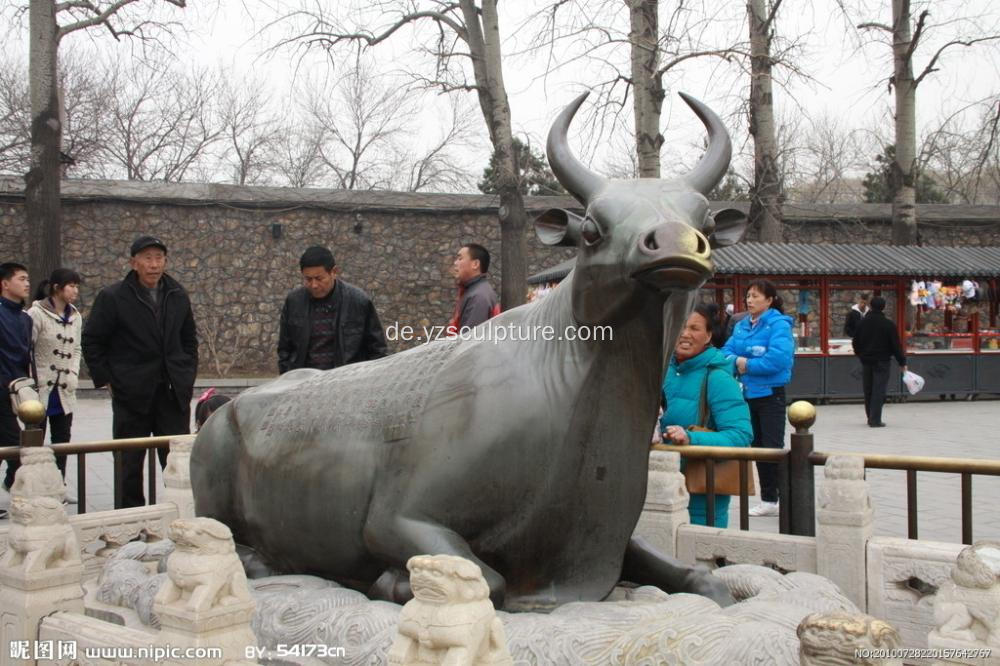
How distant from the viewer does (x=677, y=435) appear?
15.8ft

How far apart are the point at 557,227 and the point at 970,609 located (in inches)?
65.7

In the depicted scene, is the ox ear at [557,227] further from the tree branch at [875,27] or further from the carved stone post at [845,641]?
the tree branch at [875,27]

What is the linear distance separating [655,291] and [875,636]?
3.91 ft

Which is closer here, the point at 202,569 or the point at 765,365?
the point at 202,569

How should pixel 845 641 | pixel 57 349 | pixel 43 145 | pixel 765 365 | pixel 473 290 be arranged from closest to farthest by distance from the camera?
1. pixel 845 641
2. pixel 473 290
3. pixel 765 365
4. pixel 57 349
5. pixel 43 145

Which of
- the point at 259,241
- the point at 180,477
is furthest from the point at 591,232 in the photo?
the point at 259,241

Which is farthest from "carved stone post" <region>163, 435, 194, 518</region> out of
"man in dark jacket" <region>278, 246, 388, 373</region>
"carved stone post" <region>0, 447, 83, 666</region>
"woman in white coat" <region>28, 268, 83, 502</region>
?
"woman in white coat" <region>28, 268, 83, 502</region>

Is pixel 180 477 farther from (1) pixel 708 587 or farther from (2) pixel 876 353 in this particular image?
(2) pixel 876 353

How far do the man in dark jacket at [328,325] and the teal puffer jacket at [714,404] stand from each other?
1673 mm

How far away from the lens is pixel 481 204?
1917 cm

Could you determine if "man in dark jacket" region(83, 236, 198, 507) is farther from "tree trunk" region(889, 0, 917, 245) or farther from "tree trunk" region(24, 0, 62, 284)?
"tree trunk" region(889, 0, 917, 245)

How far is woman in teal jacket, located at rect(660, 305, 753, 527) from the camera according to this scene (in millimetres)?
4949

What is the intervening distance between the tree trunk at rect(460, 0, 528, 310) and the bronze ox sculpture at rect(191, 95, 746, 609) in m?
11.5

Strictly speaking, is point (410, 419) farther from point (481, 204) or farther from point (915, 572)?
point (481, 204)
